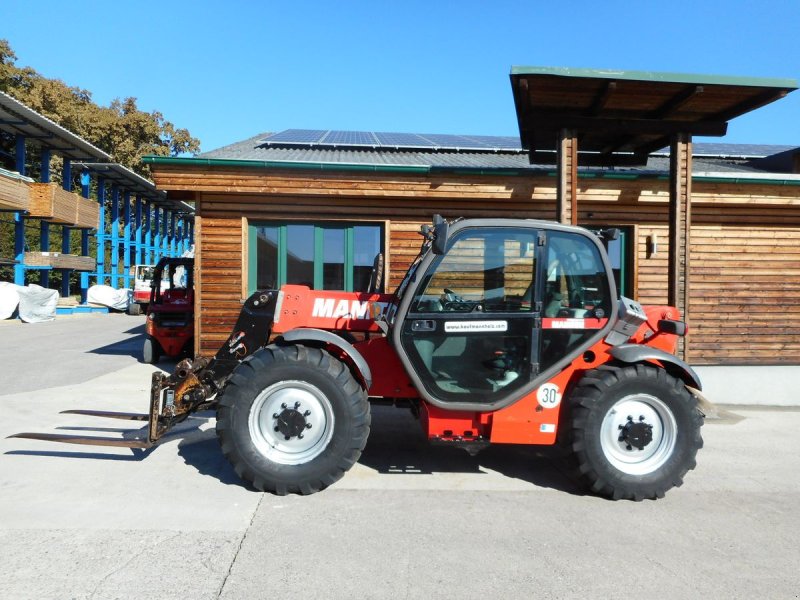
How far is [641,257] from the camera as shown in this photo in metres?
9.18

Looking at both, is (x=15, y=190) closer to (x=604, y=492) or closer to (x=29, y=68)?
(x=29, y=68)

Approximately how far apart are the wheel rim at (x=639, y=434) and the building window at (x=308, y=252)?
549 centimetres

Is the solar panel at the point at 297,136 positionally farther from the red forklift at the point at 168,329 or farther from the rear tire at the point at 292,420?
the rear tire at the point at 292,420

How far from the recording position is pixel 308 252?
898 centimetres

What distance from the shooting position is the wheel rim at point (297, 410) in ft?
13.5

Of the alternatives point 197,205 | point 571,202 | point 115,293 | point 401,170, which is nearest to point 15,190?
point 115,293

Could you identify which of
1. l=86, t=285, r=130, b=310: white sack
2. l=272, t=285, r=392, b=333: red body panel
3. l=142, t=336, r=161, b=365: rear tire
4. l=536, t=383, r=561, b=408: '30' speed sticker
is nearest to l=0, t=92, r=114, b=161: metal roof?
l=86, t=285, r=130, b=310: white sack

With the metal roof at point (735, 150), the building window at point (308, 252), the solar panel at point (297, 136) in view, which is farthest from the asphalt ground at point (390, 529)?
the metal roof at point (735, 150)

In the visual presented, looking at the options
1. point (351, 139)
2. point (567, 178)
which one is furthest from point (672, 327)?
point (351, 139)

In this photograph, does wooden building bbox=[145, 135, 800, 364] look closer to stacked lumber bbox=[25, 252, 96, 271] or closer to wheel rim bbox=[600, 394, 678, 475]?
wheel rim bbox=[600, 394, 678, 475]

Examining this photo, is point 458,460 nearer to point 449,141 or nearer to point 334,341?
point 334,341

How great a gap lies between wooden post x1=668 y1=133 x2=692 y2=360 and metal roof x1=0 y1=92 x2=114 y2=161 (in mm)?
21774

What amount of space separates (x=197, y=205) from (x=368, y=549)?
6.91 m

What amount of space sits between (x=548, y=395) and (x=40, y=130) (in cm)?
2571
